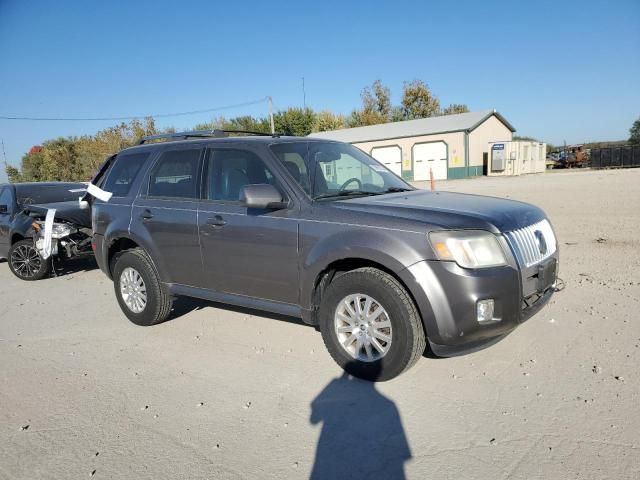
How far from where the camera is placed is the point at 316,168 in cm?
447

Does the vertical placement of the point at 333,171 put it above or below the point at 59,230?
above

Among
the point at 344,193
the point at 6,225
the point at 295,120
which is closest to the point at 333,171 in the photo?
the point at 344,193

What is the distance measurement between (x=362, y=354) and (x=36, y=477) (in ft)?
7.46

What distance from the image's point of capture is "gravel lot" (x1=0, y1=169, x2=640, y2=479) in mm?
2748

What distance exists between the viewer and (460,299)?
129 inches

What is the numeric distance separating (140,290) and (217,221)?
5.02 feet

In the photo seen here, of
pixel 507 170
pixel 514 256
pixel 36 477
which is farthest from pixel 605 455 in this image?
pixel 507 170

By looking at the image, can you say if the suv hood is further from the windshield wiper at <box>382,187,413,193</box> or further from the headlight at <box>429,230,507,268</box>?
the windshield wiper at <box>382,187,413,193</box>

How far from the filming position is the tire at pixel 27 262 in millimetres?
8172

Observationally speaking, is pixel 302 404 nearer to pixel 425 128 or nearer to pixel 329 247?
pixel 329 247

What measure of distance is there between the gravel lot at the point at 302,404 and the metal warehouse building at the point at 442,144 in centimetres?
3014

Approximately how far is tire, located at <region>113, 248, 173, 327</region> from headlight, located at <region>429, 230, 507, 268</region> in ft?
10.3

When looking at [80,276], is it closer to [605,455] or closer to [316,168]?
[316,168]

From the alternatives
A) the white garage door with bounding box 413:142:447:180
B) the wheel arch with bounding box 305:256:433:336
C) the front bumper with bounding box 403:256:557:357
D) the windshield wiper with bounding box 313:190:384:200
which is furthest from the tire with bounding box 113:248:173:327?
the white garage door with bounding box 413:142:447:180
